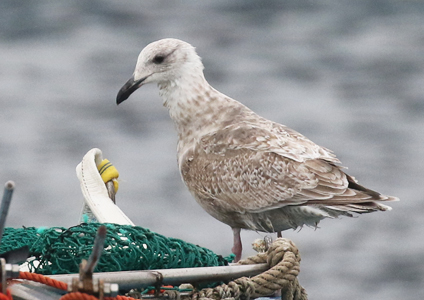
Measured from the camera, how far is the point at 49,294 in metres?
3.83

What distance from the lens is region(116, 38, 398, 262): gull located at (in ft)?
24.3

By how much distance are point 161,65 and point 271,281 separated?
136 inches

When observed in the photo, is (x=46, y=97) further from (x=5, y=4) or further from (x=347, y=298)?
(x=347, y=298)

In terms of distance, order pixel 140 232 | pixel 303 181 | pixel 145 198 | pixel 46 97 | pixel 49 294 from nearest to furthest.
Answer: pixel 49 294 → pixel 140 232 → pixel 303 181 → pixel 145 198 → pixel 46 97

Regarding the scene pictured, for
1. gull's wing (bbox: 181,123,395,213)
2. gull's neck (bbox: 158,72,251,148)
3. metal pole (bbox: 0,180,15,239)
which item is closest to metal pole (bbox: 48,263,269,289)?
metal pole (bbox: 0,180,15,239)

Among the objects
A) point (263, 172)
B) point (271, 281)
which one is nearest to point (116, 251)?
point (271, 281)

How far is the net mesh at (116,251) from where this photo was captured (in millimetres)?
4719

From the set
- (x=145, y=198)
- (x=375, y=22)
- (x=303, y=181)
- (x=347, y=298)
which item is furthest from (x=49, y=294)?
(x=375, y=22)

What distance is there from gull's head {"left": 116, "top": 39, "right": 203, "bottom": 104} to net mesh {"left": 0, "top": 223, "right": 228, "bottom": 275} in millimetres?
2972

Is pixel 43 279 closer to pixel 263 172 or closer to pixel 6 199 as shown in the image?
pixel 6 199

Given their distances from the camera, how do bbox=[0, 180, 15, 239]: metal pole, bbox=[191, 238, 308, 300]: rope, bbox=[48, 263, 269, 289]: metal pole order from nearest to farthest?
bbox=[0, 180, 15, 239]: metal pole, bbox=[48, 263, 269, 289]: metal pole, bbox=[191, 238, 308, 300]: rope

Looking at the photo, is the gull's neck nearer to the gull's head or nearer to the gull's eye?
the gull's head

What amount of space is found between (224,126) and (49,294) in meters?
4.14

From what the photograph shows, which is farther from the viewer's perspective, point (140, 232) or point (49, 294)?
point (140, 232)
